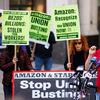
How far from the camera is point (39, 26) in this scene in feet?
28.0

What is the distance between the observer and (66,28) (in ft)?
27.9

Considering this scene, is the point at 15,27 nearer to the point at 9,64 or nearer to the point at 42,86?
the point at 9,64

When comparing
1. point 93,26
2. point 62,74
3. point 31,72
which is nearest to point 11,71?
point 31,72

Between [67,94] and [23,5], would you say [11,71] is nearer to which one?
[67,94]

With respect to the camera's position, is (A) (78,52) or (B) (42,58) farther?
(B) (42,58)

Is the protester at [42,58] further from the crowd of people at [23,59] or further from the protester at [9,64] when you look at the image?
the protester at [9,64]

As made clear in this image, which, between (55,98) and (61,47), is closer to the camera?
(55,98)

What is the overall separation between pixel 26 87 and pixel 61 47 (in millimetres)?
8442

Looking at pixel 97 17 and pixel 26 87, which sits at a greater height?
pixel 97 17

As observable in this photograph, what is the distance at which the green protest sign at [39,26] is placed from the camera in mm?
8489

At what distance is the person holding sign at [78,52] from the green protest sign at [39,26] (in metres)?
0.54

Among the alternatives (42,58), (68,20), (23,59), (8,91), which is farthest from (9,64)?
(42,58)

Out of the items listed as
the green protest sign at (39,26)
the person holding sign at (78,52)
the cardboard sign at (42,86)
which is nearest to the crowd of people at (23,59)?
the person holding sign at (78,52)

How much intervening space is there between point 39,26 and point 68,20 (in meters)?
0.52
